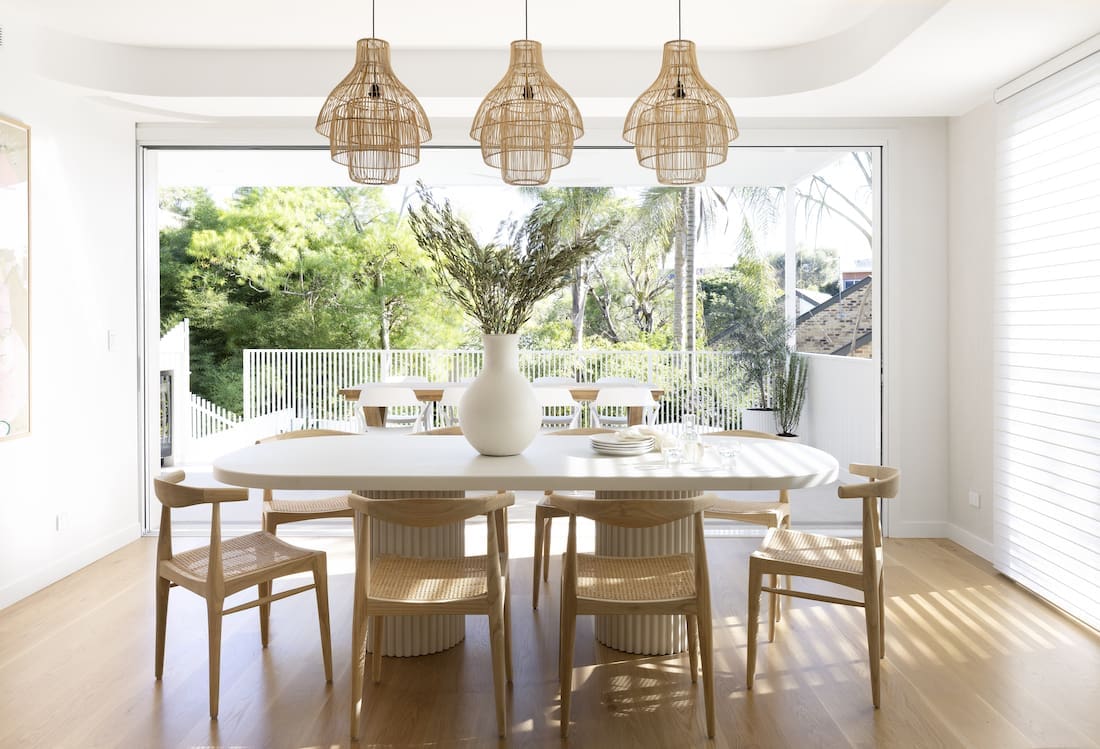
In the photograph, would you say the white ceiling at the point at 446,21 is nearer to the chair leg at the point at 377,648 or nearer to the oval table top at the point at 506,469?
the oval table top at the point at 506,469

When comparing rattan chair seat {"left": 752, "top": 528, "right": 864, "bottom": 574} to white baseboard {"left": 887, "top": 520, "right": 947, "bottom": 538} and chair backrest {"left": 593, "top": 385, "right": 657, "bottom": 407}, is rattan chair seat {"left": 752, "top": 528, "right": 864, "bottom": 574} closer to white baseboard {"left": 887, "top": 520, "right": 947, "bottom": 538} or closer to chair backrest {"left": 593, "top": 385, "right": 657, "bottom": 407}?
white baseboard {"left": 887, "top": 520, "right": 947, "bottom": 538}

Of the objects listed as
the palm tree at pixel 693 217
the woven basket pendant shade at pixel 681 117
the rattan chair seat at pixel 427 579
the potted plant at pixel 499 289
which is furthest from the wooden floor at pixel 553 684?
the palm tree at pixel 693 217

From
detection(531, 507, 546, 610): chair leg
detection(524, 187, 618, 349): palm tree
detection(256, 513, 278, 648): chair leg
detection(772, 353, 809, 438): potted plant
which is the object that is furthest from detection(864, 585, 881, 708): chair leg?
detection(524, 187, 618, 349): palm tree

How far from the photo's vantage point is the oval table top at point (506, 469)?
8.43 ft

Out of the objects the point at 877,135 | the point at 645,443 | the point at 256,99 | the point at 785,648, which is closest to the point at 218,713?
the point at 645,443

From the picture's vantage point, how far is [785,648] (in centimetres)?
313

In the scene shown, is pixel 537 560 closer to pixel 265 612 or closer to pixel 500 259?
pixel 265 612

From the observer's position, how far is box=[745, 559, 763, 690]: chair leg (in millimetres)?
2678

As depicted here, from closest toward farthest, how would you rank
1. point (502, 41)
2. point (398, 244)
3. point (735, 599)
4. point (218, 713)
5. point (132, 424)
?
point (218, 713)
point (735, 599)
point (502, 41)
point (132, 424)
point (398, 244)

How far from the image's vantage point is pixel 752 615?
8.75 ft

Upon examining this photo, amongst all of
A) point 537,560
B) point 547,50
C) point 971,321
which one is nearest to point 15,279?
point 537,560

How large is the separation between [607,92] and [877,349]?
233 centimetres

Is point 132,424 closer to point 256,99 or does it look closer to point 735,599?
point 256,99

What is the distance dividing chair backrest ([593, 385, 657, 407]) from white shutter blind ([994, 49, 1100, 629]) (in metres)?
2.63
